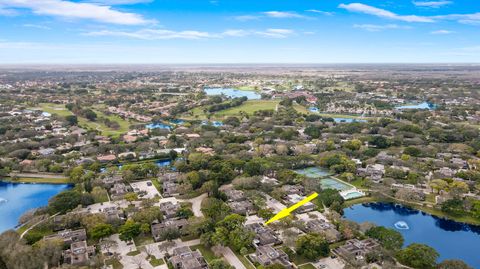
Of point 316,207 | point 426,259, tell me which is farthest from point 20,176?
point 426,259

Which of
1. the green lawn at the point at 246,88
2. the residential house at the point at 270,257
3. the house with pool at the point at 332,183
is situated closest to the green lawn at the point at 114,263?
the residential house at the point at 270,257

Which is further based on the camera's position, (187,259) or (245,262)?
(245,262)

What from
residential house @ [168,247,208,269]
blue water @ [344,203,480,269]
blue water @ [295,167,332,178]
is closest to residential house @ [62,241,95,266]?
residential house @ [168,247,208,269]

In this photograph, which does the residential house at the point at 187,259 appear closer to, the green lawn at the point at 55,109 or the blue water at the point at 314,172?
the blue water at the point at 314,172

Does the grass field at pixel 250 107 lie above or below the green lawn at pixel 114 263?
above

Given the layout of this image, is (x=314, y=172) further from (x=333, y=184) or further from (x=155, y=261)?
(x=155, y=261)

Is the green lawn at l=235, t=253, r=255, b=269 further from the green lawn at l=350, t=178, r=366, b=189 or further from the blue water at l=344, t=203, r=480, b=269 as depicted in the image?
the green lawn at l=350, t=178, r=366, b=189

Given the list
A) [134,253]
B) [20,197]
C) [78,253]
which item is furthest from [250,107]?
[78,253]

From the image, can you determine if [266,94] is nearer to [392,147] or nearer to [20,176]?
[392,147]
